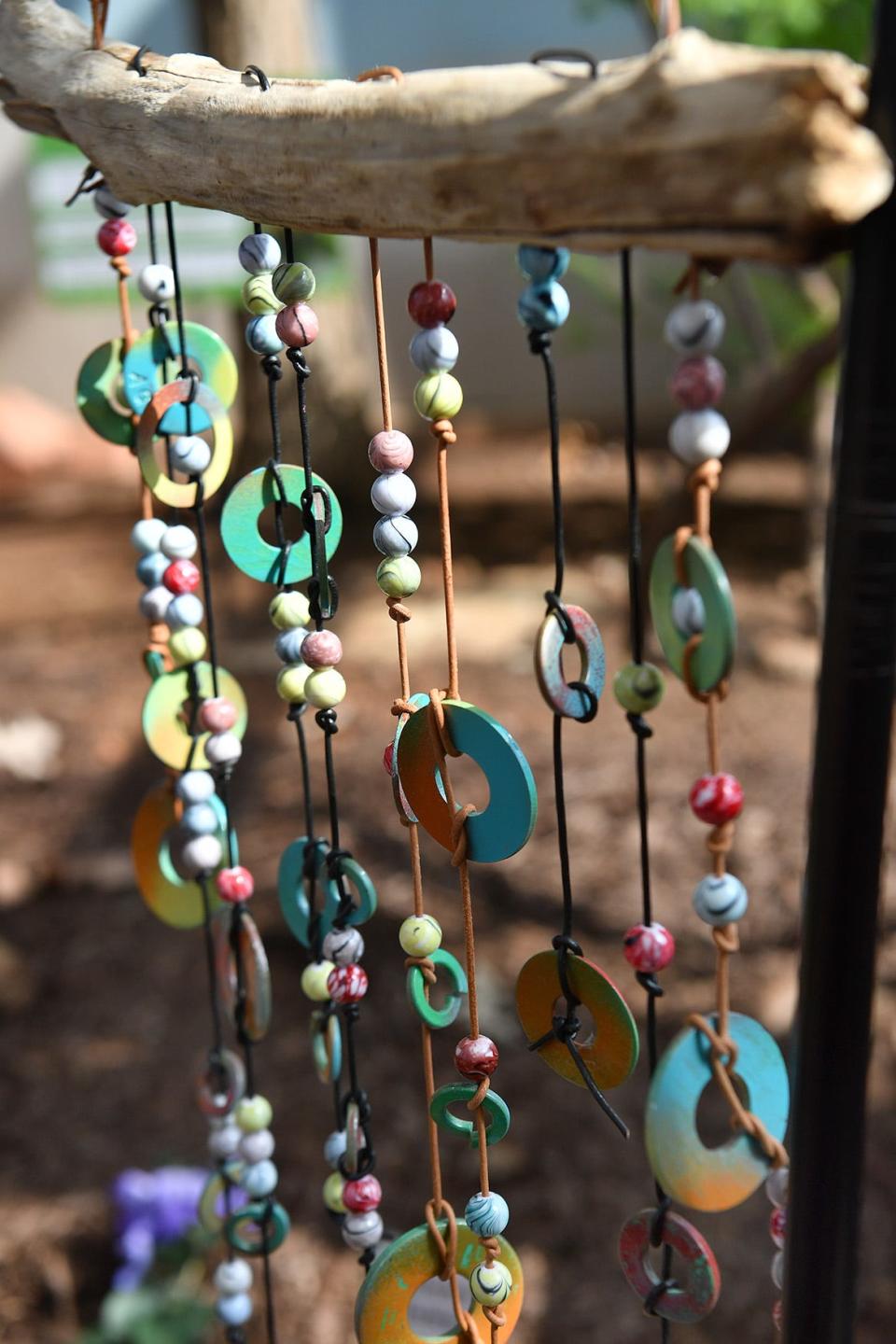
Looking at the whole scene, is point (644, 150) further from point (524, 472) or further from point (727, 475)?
point (524, 472)

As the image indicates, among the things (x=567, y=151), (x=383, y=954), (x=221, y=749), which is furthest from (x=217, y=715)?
(x=383, y=954)

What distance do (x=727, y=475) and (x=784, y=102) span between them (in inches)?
155

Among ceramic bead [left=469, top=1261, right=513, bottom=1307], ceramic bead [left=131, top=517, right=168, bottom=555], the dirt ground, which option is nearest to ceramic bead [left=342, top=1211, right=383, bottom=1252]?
ceramic bead [left=469, top=1261, right=513, bottom=1307]

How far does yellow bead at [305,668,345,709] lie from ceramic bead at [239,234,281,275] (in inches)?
8.3

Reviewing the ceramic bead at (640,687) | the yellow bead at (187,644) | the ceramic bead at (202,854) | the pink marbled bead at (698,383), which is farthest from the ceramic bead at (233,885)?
the pink marbled bead at (698,383)

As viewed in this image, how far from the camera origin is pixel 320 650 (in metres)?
0.68

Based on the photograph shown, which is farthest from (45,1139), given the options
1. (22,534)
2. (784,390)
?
(22,534)

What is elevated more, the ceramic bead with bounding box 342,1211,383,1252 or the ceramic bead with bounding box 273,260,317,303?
the ceramic bead with bounding box 273,260,317,303

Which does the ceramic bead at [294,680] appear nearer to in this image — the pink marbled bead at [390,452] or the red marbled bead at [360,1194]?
the pink marbled bead at [390,452]

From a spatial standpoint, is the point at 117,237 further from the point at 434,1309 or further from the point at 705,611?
the point at 434,1309

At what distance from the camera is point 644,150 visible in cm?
45

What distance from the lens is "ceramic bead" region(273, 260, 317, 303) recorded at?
0.62 meters

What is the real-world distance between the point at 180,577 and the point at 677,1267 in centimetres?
49

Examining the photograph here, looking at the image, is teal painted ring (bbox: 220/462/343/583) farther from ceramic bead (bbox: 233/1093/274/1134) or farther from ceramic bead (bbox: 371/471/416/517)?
ceramic bead (bbox: 233/1093/274/1134)
